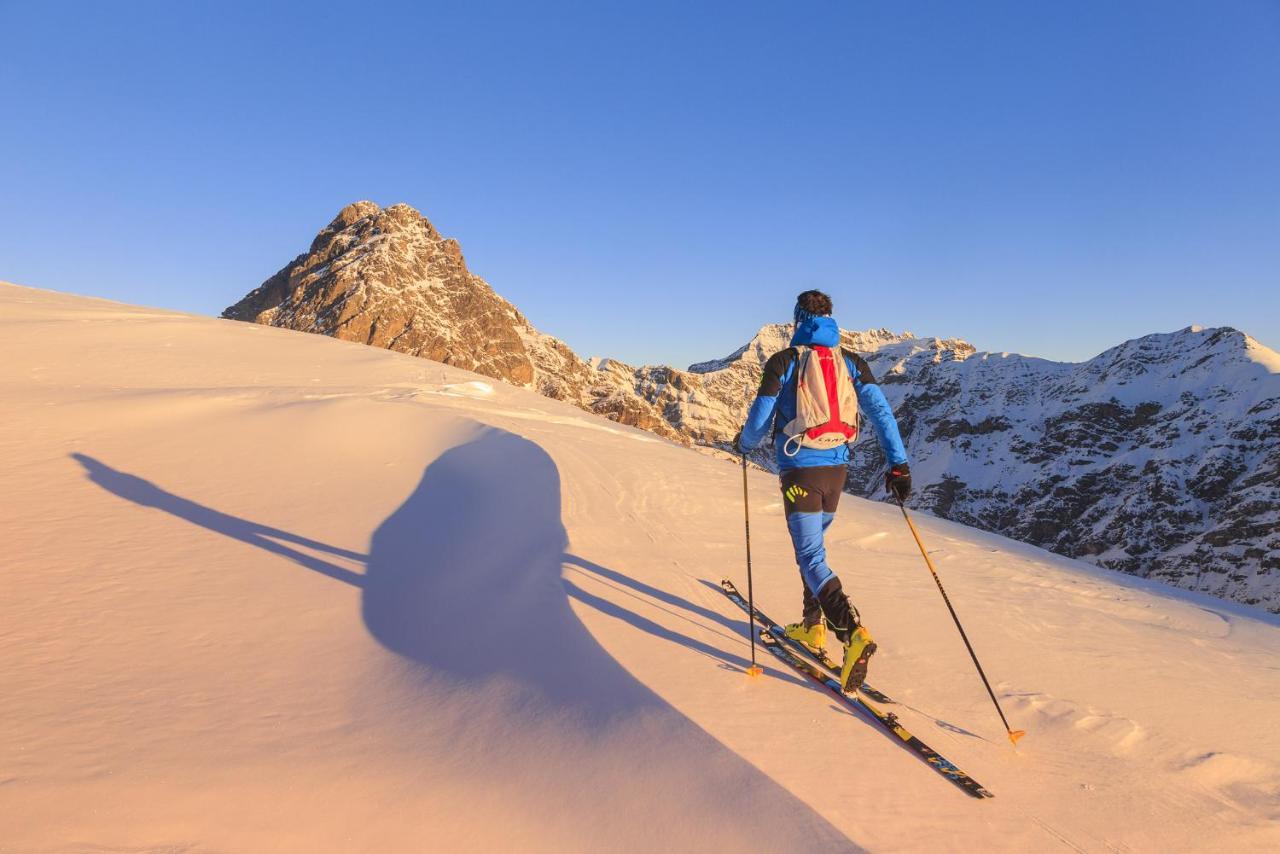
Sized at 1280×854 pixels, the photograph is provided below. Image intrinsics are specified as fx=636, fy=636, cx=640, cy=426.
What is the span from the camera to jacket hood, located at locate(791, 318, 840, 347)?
4.64 meters

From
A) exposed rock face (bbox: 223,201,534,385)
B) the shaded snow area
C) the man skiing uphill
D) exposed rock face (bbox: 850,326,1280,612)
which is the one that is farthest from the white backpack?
exposed rock face (bbox: 850,326,1280,612)

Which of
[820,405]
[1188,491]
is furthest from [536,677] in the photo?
[1188,491]

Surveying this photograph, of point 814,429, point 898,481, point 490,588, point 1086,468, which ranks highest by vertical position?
point 1086,468

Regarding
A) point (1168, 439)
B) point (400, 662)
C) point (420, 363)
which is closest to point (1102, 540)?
point (1168, 439)

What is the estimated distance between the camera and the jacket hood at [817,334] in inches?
183

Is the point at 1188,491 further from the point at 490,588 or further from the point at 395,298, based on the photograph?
the point at 490,588

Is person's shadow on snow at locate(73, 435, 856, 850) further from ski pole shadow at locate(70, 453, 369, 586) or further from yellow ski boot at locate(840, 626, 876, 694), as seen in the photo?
yellow ski boot at locate(840, 626, 876, 694)

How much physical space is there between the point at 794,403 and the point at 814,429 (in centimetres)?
24

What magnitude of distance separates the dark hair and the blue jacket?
9cm

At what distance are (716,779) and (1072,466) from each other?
760 ft

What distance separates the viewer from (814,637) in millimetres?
4676

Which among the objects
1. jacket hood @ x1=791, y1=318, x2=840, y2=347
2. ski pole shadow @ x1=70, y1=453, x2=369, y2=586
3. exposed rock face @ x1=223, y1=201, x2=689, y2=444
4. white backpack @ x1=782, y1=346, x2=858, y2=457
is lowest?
ski pole shadow @ x1=70, y1=453, x2=369, y2=586

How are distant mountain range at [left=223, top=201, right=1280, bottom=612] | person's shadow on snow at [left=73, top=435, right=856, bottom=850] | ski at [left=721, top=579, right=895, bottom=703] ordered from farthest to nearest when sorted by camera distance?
distant mountain range at [left=223, top=201, right=1280, bottom=612]
ski at [left=721, top=579, right=895, bottom=703]
person's shadow on snow at [left=73, top=435, right=856, bottom=850]

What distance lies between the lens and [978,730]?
3.71m
